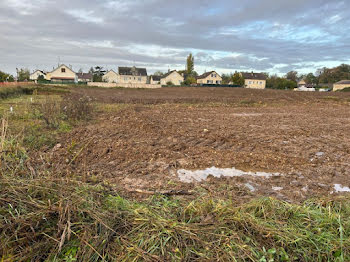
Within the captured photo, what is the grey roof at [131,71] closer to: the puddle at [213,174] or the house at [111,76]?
the house at [111,76]

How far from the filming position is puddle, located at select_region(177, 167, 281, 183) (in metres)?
4.55

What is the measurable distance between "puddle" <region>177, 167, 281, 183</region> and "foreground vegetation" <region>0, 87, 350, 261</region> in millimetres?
1539

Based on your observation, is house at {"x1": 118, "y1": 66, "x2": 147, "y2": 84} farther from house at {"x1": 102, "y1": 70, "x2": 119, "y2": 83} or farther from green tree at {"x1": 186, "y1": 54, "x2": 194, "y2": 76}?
green tree at {"x1": 186, "y1": 54, "x2": 194, "y2": 76}

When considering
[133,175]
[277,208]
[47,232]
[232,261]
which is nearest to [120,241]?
[47,232]

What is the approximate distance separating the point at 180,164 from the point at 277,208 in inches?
97.8

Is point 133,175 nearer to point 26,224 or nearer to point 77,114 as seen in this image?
point 26,224

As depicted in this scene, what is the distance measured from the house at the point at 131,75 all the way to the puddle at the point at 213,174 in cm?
6479

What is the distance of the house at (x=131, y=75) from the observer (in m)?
66.6

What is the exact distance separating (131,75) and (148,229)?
67.9 metres

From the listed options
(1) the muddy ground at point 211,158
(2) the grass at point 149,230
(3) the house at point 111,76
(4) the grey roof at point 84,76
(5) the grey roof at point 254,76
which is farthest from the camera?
(4) the grey roof at point 84,76

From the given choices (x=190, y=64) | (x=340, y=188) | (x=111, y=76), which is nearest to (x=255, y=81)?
(x=190, y=64)

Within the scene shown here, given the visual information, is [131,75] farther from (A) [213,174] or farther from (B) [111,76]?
(A) [213,174]

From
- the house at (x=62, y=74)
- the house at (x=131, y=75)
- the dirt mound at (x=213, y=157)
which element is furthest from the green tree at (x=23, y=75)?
the dirt mound at (x=213, y=157)

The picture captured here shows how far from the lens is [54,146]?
247 inches
